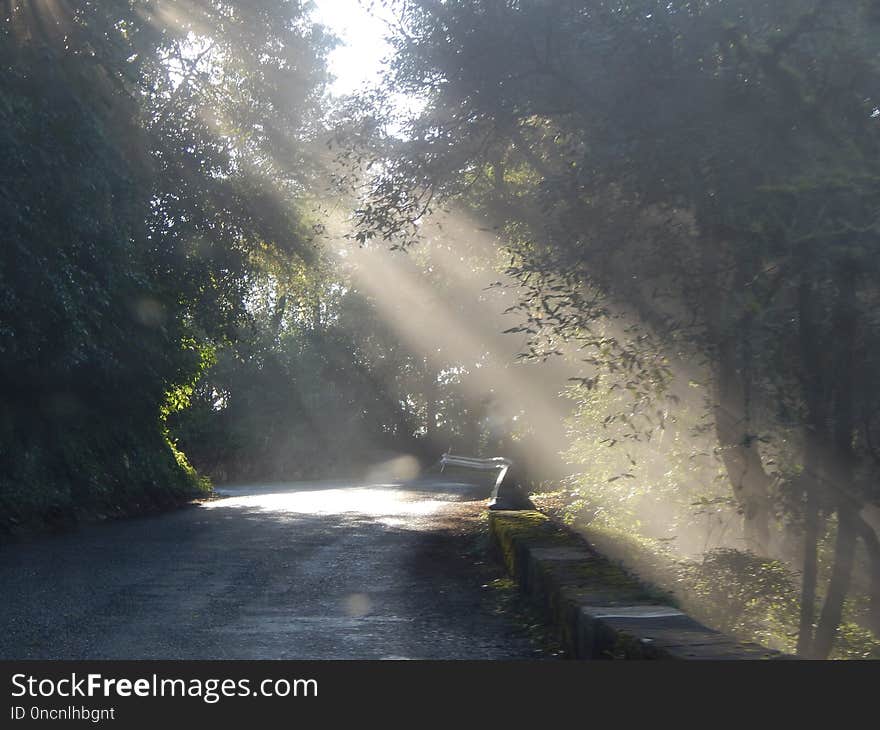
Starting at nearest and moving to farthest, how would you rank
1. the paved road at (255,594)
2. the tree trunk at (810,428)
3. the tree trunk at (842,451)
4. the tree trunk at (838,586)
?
the paved road at (255,594)
the tree trunk at (842,451)
the tree trunk at (810,428)
the tree trunk at (838,586)

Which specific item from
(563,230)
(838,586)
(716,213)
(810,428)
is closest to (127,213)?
(563,230)

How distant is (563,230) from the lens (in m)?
11.5

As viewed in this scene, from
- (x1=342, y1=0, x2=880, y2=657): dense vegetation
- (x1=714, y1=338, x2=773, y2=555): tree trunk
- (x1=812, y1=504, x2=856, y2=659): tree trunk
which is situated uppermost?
(x1=342, y1=0, x2=880, y2=657): dense vegetation

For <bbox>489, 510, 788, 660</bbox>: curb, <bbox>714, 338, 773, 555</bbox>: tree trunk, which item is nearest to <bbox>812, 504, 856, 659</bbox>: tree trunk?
<bbox>714, 338, 773, 555</bbox>: tree trunk

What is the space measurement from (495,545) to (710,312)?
167 inches

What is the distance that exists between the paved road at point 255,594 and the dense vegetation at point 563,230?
2227mm

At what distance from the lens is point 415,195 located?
519 inches

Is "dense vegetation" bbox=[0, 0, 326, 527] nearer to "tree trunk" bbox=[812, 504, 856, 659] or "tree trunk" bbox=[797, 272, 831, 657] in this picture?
"tree trunk" bbox=[797, 272, 831, 657]

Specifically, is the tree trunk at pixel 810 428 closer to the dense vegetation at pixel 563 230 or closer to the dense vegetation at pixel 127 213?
the dense vegetation at pixel 563 230

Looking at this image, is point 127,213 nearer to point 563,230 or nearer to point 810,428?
point 563,230

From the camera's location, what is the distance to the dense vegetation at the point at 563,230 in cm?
965

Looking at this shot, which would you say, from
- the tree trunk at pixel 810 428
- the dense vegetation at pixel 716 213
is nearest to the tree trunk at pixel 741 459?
the dense vegetation at pixel 716 213

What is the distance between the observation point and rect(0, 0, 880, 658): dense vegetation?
9.65 m

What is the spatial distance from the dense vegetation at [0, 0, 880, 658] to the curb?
1.69 meters
